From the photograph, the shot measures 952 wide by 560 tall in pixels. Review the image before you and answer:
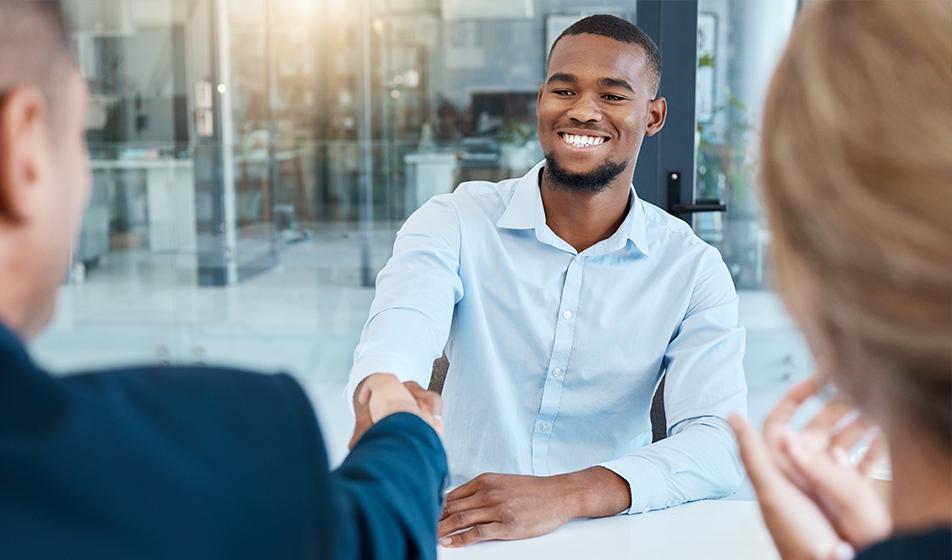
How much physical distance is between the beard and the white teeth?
0.05 metres

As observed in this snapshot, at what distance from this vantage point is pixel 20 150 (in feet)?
2.23

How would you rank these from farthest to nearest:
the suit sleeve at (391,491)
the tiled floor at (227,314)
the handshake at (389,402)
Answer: the tiled floor at (227,314) < the handshake at (389,402) < the suit sleeve at (391,491)

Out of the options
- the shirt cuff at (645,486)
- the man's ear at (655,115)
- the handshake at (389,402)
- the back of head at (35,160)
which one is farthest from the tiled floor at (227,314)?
the back of head at (35,160)

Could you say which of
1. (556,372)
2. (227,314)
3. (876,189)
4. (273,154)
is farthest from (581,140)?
(227,314)

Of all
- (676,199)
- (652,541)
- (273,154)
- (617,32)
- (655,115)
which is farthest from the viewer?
(273,154)

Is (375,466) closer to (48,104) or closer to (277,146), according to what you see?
(48,104)

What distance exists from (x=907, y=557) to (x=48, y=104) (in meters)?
0.64

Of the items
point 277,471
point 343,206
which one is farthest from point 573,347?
point 343,206

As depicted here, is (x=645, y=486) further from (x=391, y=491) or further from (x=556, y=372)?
(x=391, y=491)

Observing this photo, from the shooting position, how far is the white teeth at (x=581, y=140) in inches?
87.6

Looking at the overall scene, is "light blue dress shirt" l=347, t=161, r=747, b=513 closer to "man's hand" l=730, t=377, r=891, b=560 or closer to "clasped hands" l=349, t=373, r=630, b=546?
"clasped hands" l=349, t=373, r=630, b=546

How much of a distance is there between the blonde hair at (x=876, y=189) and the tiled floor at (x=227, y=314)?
438 centimetres

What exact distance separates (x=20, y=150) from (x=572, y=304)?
4.89ft

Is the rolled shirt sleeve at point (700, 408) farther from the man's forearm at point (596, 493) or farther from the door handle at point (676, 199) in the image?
the door handle at point (676, 199)
